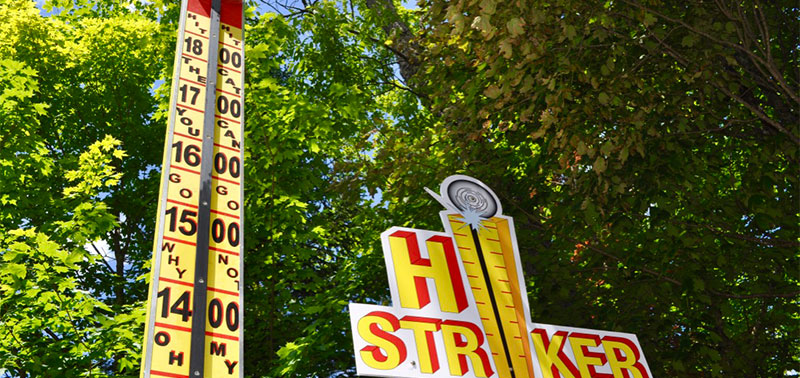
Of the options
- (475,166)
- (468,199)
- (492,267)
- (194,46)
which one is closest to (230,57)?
(194,46)

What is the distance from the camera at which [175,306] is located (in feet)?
11.0

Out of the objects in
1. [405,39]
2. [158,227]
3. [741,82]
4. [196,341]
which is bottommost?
[196,341]

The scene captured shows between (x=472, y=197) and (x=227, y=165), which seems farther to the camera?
(x=472, y=197)

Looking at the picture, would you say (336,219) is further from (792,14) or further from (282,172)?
(792,14)

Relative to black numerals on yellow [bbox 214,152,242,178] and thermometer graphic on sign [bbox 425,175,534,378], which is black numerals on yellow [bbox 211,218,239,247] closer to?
black numerals on yellow [bbox 214,152,242,178]

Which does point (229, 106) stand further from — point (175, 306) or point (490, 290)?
point (490, 290)

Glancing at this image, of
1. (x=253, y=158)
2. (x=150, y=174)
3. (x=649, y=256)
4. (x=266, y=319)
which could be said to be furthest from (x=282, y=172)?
(x=649, y=256)

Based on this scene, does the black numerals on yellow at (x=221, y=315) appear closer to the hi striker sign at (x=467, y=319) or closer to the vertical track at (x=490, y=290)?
the hi striker sign at (x=467, y=319)

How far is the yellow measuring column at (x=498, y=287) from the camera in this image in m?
5.79

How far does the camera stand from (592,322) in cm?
934

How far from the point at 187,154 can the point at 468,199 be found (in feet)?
9.80

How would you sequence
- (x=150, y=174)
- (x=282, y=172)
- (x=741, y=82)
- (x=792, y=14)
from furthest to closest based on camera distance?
(x=150, y=174)
(x=282, y=172)
(x=792, y=14)
(x=741, y=82)

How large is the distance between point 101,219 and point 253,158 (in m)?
2.13

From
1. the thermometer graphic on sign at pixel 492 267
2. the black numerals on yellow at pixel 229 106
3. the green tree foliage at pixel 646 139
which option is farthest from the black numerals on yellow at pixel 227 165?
the green tree foliage at pixel 646 139
